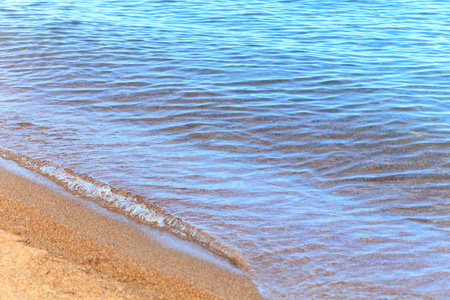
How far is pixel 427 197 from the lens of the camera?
3951 mm

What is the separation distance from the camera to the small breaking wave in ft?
10.8

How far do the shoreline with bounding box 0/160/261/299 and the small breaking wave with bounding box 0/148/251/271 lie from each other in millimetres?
81

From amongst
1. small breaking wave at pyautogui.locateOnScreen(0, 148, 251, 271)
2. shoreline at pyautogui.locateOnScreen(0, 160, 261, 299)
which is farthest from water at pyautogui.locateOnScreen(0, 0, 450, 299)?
shoreline at pyautogui.locateOnScreen(0, 160, 261, 299)

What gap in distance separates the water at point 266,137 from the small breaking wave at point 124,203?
14 millimetres

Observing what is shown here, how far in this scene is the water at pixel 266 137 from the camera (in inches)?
128

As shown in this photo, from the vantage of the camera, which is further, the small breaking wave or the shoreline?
the small breaking wave

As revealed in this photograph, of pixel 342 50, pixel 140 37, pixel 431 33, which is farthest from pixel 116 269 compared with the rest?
pixel 431 33

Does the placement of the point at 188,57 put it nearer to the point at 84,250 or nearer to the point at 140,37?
the point at 140,37

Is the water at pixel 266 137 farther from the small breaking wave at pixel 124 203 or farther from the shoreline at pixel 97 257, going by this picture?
the shoreline at pixel 97 257

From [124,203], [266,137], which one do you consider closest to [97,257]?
[124,203]

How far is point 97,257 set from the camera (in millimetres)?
3000

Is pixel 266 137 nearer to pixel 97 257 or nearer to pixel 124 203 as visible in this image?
pixel 124 203

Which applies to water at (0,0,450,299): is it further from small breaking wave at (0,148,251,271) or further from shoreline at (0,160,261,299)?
shoreline at (0,160,261,299)

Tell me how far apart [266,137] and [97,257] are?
266 centimetres
